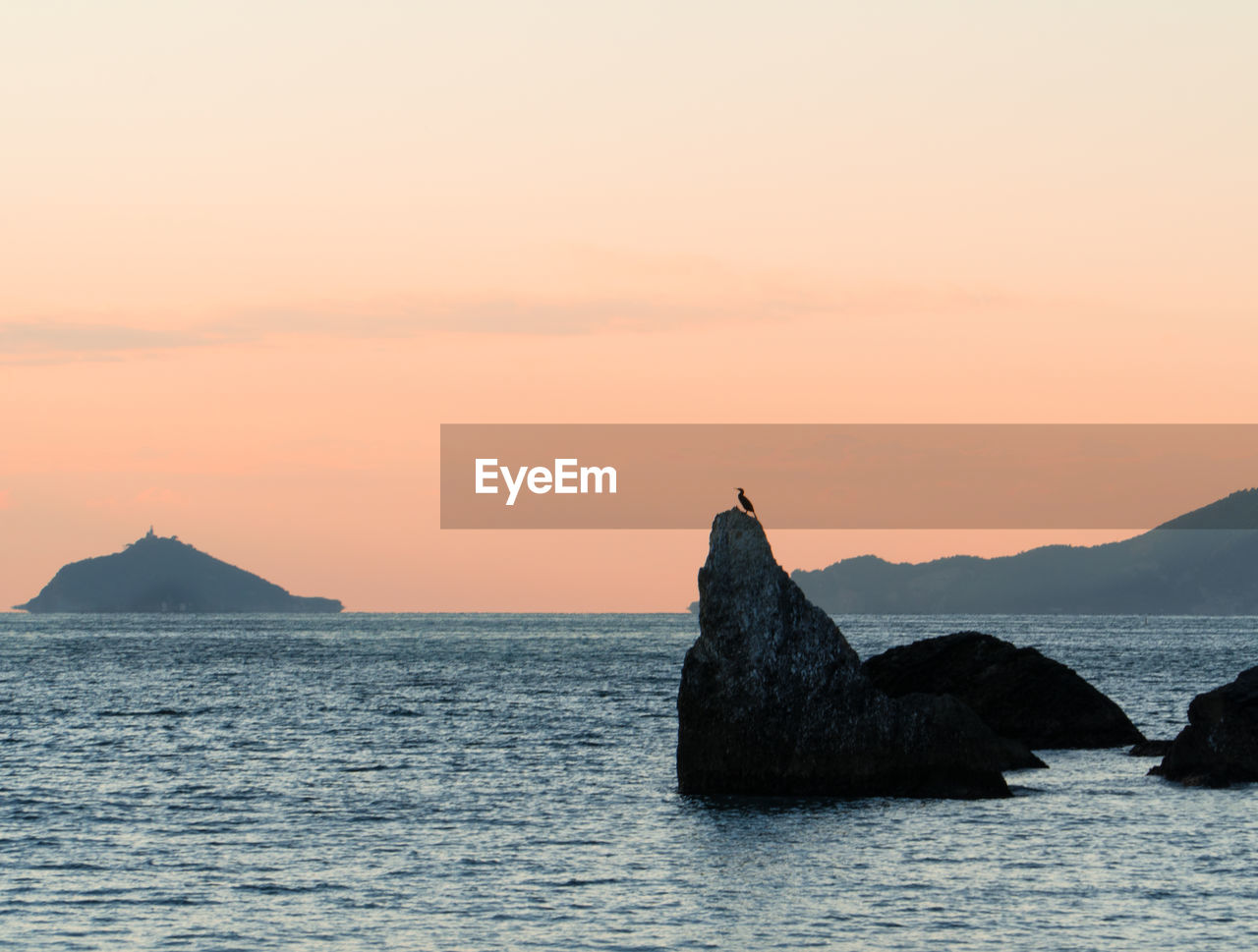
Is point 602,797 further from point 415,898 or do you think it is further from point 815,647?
point 415,898

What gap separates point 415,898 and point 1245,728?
24252mm

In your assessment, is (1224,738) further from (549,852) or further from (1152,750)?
(549,852)

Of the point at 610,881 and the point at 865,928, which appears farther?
the point at 610,881

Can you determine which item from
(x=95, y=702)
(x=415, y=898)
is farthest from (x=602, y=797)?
(x=95, y=702)

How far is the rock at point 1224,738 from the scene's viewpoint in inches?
1555

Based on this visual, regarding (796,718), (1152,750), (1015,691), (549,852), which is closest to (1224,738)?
(1152,750)

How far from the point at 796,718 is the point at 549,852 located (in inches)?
341

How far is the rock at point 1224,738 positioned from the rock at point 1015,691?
397 inches

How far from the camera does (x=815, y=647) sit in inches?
1499

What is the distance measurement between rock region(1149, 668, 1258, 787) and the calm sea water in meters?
0.97

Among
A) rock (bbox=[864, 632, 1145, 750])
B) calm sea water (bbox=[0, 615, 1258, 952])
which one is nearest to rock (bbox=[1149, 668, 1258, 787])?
calm sea water (bbox=[0, 615, 1258, 952])

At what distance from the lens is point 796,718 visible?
3775cm

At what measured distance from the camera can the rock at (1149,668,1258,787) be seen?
39.5 meters

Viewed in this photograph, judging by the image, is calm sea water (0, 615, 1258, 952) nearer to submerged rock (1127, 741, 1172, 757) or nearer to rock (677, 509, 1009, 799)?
rock (677, 509, 1009, 799)
